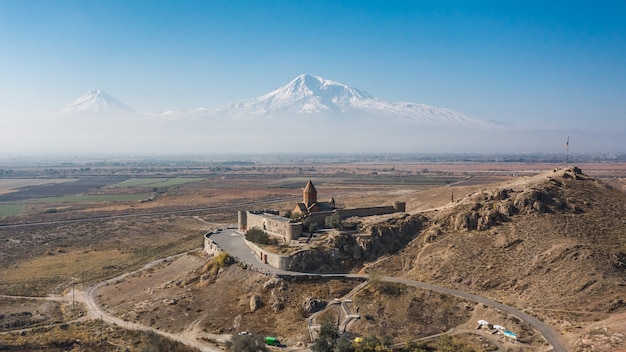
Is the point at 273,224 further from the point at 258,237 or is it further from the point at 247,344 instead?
the point at 247,344

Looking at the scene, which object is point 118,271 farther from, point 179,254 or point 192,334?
point 192,334

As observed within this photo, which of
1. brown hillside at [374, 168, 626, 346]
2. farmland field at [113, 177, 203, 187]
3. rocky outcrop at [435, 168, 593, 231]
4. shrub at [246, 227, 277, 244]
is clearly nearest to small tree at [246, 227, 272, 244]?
shrub at [246, 227, 277, 244]

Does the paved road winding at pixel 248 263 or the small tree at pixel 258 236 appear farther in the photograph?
the small tree at pixel 258 236

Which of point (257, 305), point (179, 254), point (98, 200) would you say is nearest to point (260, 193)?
point (98, 200)

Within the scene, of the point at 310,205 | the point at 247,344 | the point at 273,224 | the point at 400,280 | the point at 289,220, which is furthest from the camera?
the point at 310,205

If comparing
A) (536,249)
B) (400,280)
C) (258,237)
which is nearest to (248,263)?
(258,237)

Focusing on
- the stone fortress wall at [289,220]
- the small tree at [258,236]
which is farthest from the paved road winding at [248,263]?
the stone fortress wall at [289,220]

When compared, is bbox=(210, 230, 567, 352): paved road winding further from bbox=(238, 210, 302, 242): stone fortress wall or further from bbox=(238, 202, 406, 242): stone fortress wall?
bbox=(238, 202, 406, 242): stone fortress wall

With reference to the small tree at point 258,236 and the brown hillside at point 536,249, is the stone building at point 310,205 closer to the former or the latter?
the small tree at point 258,236

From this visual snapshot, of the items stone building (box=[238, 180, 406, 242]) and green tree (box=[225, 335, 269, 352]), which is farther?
stone building (box=[238, 180, 406, 242])
